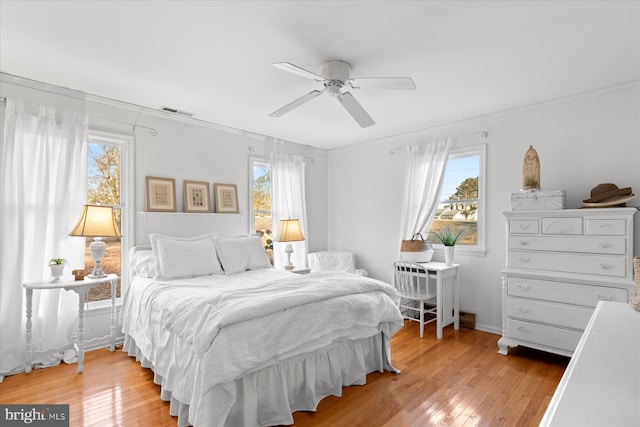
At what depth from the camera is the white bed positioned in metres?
1.88

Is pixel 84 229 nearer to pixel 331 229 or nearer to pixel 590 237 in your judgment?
pixel 331 229

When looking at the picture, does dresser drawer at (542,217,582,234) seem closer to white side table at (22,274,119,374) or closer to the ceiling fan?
the ceiling fan

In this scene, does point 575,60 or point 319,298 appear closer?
point 319,298

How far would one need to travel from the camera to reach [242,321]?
1.97 m

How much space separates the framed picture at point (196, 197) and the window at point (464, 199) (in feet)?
9.81

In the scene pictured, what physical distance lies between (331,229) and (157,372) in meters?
3.66

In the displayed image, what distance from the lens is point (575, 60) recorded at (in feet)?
Result: 8.51

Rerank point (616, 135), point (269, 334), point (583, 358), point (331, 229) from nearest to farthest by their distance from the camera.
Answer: point (583, 358)
point (269, 334)
point (616, 135)
point (331, 229)

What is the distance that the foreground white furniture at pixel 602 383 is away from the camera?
613mm

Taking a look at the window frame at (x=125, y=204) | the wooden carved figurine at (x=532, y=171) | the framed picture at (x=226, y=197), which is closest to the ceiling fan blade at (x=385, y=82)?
the wooden carved figurine at (x=532, y=171)

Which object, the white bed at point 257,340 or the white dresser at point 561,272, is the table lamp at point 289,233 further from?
the white dresser at point 561,272

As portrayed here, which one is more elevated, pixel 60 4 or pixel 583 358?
pixel 60 4

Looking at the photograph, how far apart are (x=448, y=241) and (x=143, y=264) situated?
341 cm

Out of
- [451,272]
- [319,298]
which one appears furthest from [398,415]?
[451,272]
